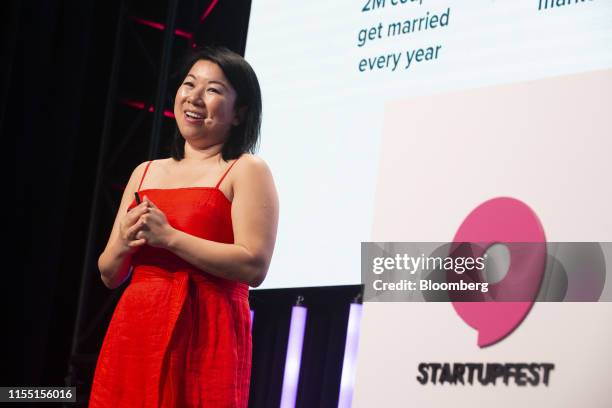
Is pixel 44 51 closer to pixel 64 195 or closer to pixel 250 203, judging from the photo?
pixel 64 195

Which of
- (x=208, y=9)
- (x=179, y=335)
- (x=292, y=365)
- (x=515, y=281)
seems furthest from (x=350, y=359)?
(x=208, y=9)

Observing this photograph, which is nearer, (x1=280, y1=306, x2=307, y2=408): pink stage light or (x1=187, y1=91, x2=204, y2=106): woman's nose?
(x1=187, y1=91, x2=204, y2=106): woman's nose

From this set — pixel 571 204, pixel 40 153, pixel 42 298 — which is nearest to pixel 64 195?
pixel 40 153

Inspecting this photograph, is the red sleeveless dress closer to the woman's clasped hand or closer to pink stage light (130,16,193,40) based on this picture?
the woman's clasped hand

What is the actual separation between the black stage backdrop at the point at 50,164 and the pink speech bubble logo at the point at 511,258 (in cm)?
334

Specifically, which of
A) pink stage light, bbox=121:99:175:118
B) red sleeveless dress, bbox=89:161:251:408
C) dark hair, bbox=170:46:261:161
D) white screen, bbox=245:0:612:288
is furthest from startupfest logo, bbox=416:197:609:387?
pink stage light, bbox=121:99:175:118

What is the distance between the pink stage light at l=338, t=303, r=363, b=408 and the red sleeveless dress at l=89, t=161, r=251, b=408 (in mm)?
1628

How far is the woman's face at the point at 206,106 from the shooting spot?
1.81 metres

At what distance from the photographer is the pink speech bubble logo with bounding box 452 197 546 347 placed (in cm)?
135

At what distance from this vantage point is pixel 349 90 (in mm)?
3402

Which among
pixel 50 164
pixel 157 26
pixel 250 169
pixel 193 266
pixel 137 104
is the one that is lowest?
pixel 193 266

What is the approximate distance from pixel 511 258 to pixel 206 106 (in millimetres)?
798

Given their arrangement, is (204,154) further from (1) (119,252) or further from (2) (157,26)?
(2) (157,26)

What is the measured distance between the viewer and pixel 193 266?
1.67 m
